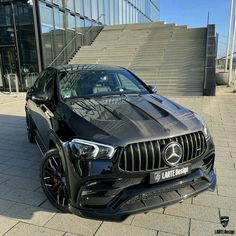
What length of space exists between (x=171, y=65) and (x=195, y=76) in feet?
6.04

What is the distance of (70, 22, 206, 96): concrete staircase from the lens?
12670mm

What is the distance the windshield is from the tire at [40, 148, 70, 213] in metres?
0.90

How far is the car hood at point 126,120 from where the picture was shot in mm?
2574

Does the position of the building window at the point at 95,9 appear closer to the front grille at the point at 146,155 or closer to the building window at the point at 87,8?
the building window at the point at 87,8

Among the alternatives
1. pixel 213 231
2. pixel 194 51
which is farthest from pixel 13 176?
pixel 194 51

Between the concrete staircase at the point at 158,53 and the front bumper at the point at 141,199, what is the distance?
30.1ft

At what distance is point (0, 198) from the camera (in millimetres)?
3482

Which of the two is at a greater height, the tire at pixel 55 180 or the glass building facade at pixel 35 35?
the glass building facade at pixel 35 35

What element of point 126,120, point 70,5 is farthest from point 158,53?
point 126,120

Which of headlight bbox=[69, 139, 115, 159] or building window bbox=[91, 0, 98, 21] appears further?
building window bbox=[91, 0, 98, 21]

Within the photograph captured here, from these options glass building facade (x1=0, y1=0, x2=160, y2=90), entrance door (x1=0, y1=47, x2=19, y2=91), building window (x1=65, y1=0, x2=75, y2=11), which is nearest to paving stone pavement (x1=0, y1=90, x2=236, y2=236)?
glass building facade (x1=0, y1=0, x2=160, y2=90)

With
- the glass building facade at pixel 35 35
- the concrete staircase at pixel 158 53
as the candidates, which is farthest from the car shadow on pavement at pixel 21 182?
the glass building facade at pixel 35 35

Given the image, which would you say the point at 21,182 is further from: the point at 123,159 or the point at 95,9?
the point at 95,9

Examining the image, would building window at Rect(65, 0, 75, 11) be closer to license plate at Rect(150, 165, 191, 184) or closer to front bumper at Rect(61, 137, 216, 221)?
front bumper at Rect(61, 137, 216, 221)
